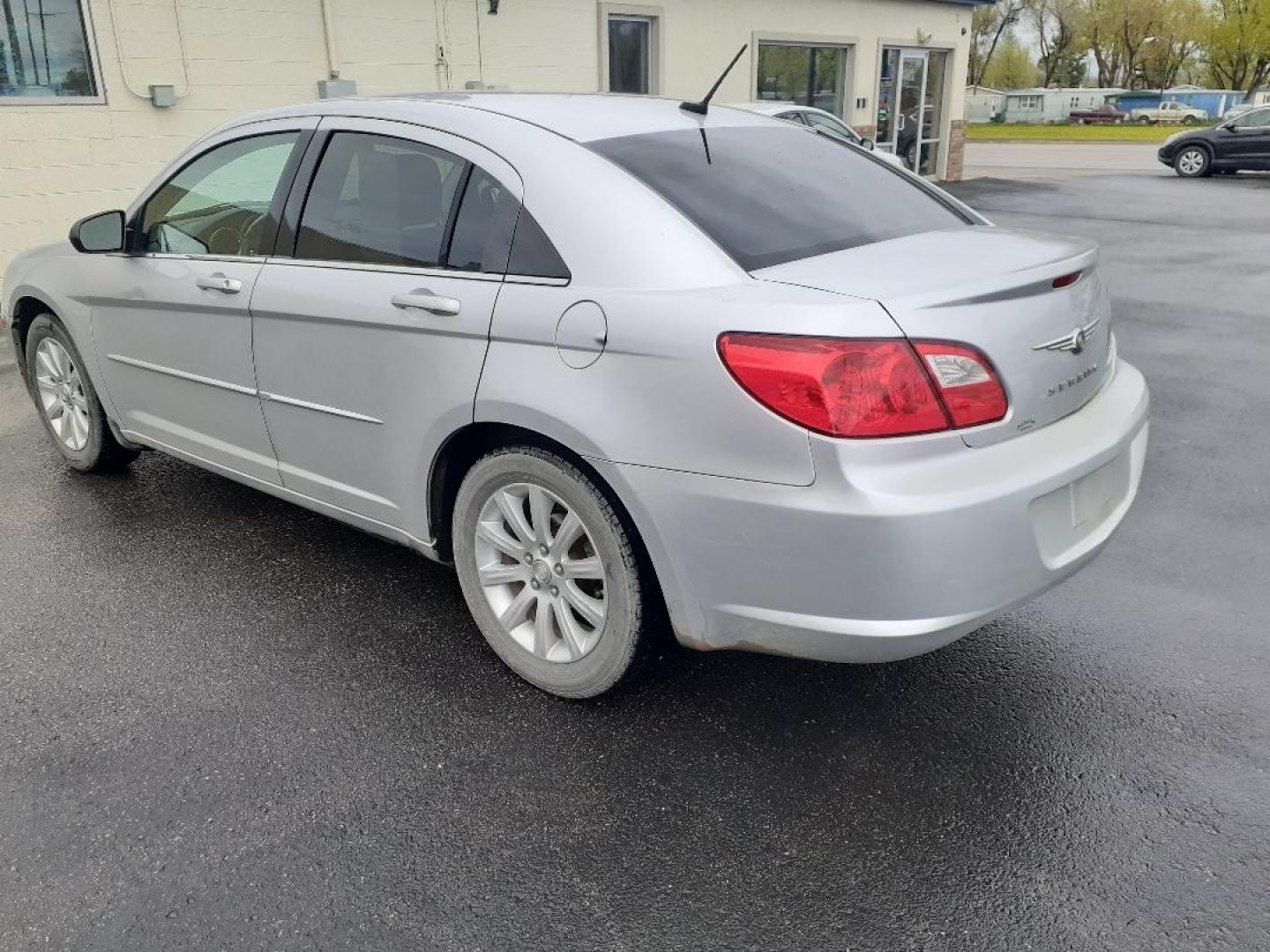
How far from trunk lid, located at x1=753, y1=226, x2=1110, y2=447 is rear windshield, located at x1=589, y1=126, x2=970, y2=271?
10 cm

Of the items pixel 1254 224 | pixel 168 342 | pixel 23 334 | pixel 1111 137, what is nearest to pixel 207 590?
pixel 168 342

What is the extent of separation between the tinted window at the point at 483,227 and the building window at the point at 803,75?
13.8 m

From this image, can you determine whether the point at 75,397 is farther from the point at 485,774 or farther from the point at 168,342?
the point at 485,774

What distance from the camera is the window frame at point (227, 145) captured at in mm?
3498

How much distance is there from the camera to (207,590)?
378cm

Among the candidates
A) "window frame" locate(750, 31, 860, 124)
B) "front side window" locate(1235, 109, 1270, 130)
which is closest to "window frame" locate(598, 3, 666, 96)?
"window frame" locate(750, 31, 860, 124)

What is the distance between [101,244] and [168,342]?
21.6 inches

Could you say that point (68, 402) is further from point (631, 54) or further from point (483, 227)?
point (631, 54)

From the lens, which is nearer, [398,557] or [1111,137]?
[398,557]

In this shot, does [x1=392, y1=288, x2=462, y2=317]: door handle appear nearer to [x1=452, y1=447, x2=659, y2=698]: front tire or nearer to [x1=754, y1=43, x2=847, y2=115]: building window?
[x1=452, y1=447, x2=659, y2=698]: front tire

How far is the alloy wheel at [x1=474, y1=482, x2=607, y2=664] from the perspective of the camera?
288cm

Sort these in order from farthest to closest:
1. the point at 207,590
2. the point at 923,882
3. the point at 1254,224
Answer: the point at 1254,224
the point at 207,590
the point at 923,882

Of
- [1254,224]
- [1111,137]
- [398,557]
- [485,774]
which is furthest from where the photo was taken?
[1111,137]

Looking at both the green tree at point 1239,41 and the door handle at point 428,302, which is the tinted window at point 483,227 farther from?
the green tree at point 1239,41
